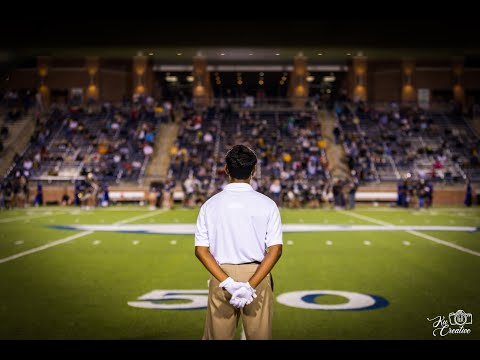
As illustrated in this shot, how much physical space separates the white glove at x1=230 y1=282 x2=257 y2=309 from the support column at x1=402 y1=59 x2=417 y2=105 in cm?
4724

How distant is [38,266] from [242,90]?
4940 cm

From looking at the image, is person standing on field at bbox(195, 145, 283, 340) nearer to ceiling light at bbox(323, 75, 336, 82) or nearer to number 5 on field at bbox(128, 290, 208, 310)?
number 5 on field at bbox(128, 290, 208, 310)

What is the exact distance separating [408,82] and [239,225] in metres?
47.8

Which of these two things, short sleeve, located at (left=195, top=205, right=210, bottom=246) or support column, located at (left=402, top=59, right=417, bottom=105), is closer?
short sleeve, located at (left=195, top=205, right=210, bottom=246)

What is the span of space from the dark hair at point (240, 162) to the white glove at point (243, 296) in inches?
26.9

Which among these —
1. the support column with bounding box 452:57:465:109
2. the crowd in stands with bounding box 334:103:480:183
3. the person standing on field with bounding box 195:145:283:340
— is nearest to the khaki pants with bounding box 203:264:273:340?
the person standing on field with bounding box 195:145:283:340

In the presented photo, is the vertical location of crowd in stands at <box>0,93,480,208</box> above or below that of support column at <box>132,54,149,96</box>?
below

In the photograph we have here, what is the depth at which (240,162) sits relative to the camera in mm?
4234

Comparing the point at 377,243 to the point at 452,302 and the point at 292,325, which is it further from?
the point at 292,325

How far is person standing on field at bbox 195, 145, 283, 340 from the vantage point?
13.8 ft

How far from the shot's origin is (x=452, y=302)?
8039mm

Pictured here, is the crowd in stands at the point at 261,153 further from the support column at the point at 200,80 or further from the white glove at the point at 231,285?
the white glove at the point at 231,285

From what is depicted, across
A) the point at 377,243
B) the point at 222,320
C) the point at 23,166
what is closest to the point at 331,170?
the point at 23,166

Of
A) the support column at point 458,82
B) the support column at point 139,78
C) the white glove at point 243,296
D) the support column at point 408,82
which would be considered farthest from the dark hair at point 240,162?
the support column at point 458,82
